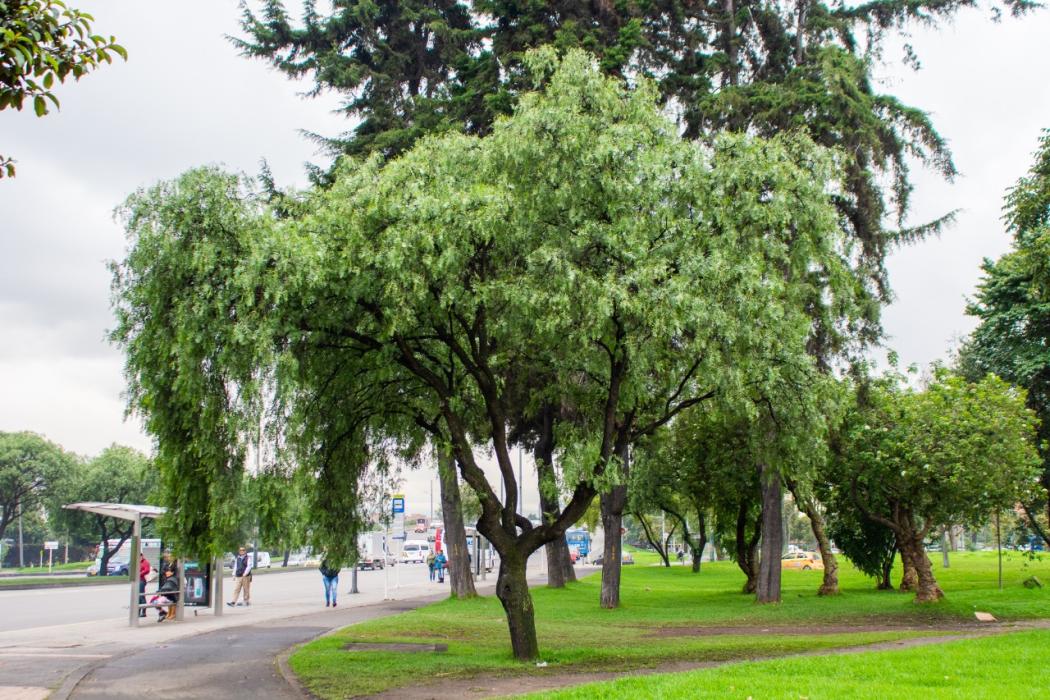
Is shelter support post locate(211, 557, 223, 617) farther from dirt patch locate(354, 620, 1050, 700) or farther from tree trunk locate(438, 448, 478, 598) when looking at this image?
dirt patch locate(354, 620, 1050, 700)

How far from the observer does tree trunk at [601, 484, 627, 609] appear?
2614cm

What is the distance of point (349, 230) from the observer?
11.6 meters

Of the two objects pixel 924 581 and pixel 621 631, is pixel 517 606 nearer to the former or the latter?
pixel 621 631

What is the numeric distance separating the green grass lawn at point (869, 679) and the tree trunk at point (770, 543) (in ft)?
39.9

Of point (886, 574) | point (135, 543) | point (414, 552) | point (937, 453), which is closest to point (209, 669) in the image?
point (135, 543)

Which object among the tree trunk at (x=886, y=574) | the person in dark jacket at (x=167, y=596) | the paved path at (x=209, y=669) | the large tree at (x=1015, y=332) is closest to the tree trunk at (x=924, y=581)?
the large tree at (x=1015, y=332)

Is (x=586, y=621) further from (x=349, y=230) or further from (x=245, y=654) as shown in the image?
(x=349, y=230)

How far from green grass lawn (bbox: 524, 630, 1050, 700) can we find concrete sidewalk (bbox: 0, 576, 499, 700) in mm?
4485

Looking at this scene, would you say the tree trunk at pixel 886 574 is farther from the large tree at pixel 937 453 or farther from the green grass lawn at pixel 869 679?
the green grass lawn at pixel 869 679

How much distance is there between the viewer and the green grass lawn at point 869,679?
965cm

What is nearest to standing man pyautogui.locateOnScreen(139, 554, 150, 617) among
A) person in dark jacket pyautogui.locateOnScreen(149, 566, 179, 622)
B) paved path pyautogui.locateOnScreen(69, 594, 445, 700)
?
person in dark jacket pyautogui.locateOnScreen(149, 566, 179, 622)

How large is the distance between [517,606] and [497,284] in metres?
4.74

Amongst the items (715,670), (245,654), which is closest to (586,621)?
(245,654)

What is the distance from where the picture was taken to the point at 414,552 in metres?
85.1
